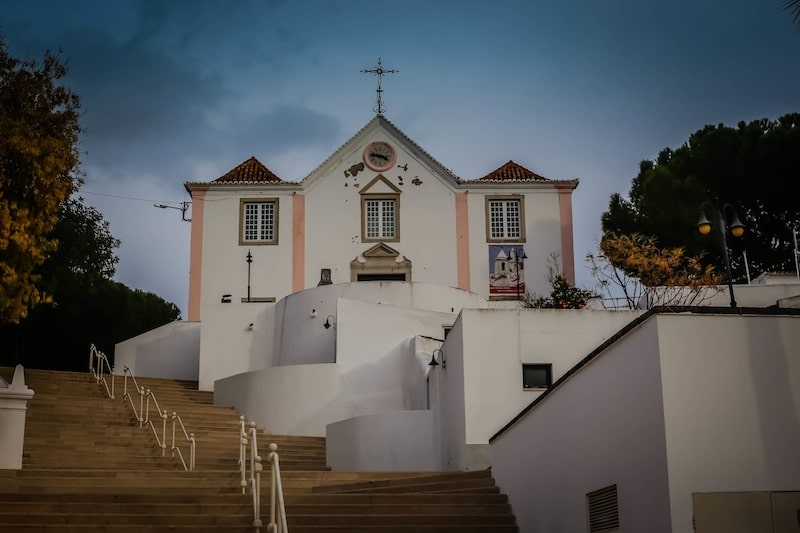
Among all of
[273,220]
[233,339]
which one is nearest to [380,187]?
[273,220]

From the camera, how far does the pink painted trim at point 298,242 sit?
34.3 meters

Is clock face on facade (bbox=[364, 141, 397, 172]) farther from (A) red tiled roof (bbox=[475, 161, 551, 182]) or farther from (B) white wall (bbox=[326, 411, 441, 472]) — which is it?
(B) white wall (bbox=[326, 411, 441, 472])

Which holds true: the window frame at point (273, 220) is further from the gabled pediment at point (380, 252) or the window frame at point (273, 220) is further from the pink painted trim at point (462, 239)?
the pink painted trim at point (462, 239)

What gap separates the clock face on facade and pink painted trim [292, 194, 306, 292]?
248 cm

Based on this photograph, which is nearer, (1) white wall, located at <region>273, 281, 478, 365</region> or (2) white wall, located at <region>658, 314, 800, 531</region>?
(2) white wall, located at <region>658, 314, 800, 531</region>

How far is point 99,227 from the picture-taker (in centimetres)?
3191

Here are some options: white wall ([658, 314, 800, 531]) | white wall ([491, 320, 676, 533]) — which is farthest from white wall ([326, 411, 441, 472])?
white wall ([658, 314, 800, 531])

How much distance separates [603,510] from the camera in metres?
10.1

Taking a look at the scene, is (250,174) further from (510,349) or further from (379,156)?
(510,349)

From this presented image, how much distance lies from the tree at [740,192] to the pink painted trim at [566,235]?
1705mm

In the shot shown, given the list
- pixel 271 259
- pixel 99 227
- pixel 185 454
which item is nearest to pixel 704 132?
pixel 271 259

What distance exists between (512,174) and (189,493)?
24054mm

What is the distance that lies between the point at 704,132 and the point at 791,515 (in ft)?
93.0

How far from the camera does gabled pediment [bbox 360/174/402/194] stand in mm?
35375
